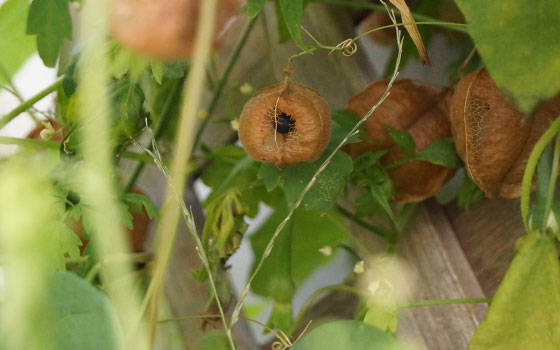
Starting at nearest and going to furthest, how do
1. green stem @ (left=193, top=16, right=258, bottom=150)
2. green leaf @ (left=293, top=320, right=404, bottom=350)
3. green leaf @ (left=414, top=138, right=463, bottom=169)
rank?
1. green leaf @ (left=293, top=320, right=404, bottom=350)
2. green leaf @ (left=414, top=138, right=463, bottom=169)
3. green stem @ (left=193, top=16, right=258, bottom=150)

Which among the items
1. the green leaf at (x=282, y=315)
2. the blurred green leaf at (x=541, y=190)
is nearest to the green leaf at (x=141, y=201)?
the green leaf at (x=282, y=315)

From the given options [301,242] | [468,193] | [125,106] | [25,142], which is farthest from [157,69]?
[301,242]

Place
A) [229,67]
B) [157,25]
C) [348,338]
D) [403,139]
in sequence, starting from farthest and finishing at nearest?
[229,67], [403,139], [348,338], [157,25]

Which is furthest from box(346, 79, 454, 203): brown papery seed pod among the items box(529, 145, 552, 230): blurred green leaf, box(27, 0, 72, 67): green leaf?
box(27, 0, 72, 67): green leaf

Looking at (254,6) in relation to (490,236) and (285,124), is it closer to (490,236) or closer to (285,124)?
(285,124)

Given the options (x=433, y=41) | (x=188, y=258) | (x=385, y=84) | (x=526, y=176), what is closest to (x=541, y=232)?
(x=526, y=176)

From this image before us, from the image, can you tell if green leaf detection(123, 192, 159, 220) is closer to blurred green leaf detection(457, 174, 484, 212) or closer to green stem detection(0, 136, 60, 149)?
green stem detection(0, 136, 60, 149)

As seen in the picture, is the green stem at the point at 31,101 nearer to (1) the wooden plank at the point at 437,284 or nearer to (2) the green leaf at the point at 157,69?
(2) the green leaf at the point at 157,69

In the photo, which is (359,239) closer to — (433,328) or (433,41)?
(433,328)
